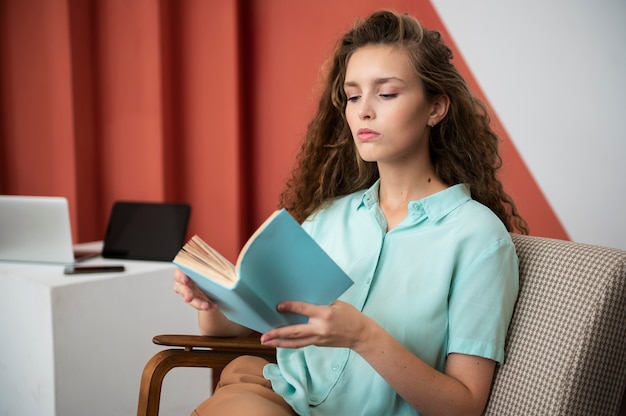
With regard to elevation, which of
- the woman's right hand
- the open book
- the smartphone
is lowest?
the smartphone

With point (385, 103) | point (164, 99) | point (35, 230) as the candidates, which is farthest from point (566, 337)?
point (164, 99)

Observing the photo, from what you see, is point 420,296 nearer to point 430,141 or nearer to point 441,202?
point 441,202

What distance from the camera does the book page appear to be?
1051 millimetres

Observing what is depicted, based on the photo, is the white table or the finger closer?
the finger

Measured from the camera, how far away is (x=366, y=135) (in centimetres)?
135

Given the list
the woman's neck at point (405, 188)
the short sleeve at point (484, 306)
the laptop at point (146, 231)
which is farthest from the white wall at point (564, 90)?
the laptop at point (146, 231)

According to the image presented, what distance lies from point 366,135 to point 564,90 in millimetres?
1219

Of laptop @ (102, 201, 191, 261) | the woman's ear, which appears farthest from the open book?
laptop @ (102, 201, 191, 261)

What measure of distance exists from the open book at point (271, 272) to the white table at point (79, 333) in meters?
1.06

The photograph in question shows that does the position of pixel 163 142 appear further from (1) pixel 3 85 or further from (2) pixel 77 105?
(1) pixel 3 85

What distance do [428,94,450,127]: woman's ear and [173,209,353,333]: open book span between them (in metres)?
0.50

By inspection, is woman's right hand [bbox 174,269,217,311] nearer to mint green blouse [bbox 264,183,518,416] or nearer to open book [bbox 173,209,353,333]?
open book [bbox 173,209,353,333]

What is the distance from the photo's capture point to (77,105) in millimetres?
3381

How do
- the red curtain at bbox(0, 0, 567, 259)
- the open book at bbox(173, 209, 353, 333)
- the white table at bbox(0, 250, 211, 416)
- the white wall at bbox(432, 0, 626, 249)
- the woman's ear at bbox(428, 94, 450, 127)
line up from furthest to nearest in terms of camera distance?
the red curtain at bbox(0, 0, 567, 259)
the white wall at bbox(432, 0, 626, 249)
the white table at bbox(0, 250, 211, 416)
the woman's ear at bbox(428, 94, 450, 127)
the open book at bbox(173, 209, 353, 333)
